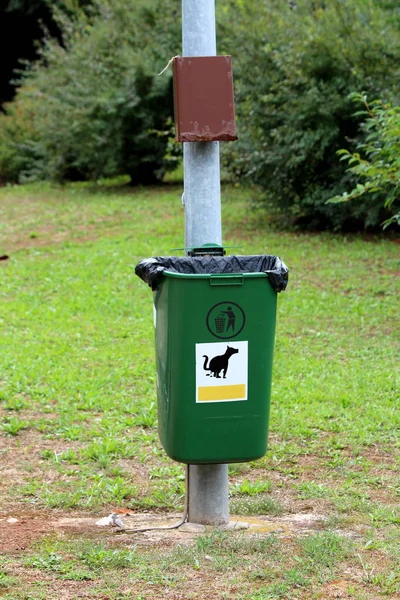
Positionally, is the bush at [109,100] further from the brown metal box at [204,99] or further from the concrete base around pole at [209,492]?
the concrete base around pole at [209,492]

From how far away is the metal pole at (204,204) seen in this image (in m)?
4.11

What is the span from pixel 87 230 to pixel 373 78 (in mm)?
4660

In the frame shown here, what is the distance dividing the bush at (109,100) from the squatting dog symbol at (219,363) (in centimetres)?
1327

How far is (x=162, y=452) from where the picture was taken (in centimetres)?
546

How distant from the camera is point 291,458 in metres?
5.37

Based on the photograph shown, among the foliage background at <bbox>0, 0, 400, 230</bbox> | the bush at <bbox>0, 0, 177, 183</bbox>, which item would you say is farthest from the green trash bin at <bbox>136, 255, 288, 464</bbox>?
the bush at <bbox>0, 0, 177, 183</bbox>

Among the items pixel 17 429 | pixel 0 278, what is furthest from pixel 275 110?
pixel 17 429

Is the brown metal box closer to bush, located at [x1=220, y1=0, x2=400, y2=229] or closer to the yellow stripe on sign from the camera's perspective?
the yellow stripe on sign

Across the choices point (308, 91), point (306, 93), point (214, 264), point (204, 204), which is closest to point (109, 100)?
point (306, 93)

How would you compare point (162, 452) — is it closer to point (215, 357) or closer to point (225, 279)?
point (215, 357)

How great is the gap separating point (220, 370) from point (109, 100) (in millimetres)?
13883

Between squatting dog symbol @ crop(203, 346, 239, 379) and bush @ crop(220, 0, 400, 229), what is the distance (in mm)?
8076

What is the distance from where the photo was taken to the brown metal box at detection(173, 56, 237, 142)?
3979 mm

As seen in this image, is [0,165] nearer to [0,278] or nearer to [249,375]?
[0,278]
